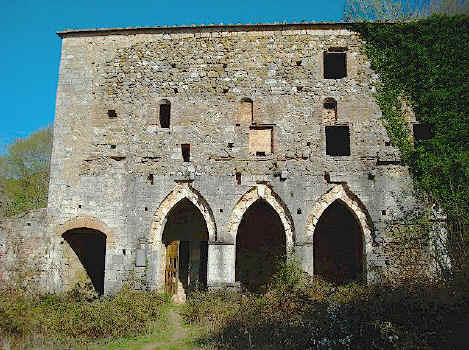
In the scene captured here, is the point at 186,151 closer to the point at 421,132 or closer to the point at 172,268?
the point at 172,268

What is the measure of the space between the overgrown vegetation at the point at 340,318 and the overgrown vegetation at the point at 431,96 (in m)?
4.12

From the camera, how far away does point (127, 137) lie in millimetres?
15758

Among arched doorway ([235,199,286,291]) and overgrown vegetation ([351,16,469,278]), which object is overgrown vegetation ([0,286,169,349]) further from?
overgrown vegetation ([351,16,469,278])

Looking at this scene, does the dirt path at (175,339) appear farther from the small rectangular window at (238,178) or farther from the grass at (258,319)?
the small rectangular window at (238,178)

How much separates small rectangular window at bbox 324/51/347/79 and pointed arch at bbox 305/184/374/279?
4.62m

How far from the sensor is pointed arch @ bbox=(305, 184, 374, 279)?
14531 mm

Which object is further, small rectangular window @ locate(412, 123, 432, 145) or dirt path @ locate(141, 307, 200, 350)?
small rectangular window @ locate(412, 123, 432, 145)

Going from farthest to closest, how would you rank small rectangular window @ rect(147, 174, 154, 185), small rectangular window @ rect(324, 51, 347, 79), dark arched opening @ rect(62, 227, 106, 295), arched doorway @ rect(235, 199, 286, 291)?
small rectangular window @ rect(324, 51, 347, 79)
arched doorway @ rect(235, 199, 286, 291)
dark arched opening @ rect(62, 227, 106, 295)
small rectangular window @ rect(147, 174, 154, 185)

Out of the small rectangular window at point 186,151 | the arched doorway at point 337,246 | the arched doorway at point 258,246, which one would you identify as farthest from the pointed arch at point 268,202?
the arched doorway at point 337,246

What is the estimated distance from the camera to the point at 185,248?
16.6 meters

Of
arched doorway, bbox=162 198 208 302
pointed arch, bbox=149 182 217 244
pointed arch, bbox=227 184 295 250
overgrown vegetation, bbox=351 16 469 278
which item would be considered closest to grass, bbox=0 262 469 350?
pointed arch, bbox=227 184 295 250

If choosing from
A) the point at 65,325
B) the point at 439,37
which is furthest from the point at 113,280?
the point at 439,37

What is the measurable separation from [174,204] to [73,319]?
15.6 ft

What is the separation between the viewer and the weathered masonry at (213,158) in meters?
14.8
